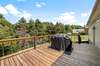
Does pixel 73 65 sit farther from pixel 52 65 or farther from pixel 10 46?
pixel 10 46

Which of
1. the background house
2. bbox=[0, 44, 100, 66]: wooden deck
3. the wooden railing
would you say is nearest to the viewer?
bbox=[0, 44, 100, 66]: wooden deck

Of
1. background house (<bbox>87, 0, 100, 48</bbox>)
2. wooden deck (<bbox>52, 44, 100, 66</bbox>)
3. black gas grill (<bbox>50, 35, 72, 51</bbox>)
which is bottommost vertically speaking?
wooden deck (<bbox>52, 44, 100, 66</bbox>)

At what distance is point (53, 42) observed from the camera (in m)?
11.9

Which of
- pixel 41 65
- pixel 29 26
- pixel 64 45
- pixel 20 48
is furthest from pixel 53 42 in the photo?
pixel 29 26

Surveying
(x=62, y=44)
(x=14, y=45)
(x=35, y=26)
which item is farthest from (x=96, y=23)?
(x=35, y=26)

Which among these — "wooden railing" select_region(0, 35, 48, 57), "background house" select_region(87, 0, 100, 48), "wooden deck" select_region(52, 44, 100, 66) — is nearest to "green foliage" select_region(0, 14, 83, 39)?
"background house" select_region(87, 0, 100, 48)

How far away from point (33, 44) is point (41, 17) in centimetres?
3695

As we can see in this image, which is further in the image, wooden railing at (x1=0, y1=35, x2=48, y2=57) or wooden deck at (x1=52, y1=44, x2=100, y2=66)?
wooden railing at (x1=0, y1=35, x2=48, y2=57)

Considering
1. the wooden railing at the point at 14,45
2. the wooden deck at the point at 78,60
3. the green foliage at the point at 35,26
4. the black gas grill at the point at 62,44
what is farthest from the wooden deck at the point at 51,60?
the green foliage at the point at 35,26

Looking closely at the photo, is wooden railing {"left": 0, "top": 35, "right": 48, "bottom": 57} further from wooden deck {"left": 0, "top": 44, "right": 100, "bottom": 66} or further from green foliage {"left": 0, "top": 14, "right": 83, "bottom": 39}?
green foliage {"left": 0, "top": 14, "right": 83, "bottom": 39}

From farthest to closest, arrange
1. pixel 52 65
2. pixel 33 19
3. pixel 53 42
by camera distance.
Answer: pixel 33 19 → pixel 53 42 → pixel 52 65

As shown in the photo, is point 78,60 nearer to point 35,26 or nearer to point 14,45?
point 14,45

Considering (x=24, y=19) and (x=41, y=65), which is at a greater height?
(x=24, y=19)

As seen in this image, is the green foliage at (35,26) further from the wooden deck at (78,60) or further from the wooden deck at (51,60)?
the wooden deck at (51,60)
